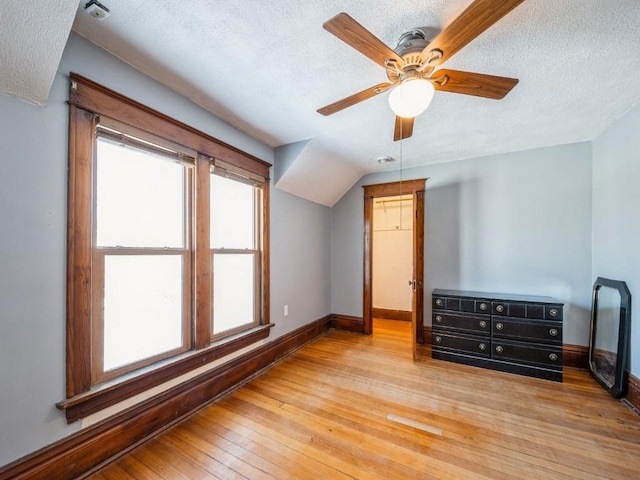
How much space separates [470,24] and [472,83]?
457 mm

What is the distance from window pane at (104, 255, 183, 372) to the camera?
1637mm

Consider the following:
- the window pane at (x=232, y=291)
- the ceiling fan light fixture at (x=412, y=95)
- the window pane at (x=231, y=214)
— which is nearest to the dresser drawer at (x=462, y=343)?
the window pane at (x=232, y=291)

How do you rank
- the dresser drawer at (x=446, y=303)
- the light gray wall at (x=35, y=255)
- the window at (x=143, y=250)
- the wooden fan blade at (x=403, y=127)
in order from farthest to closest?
1. the dresser drawer at (x=446, y=303)
2. the wooden fan blade at (x=403, y=127)
3. the window at (x=143, y=250)
4. the light gray wall at (x=35, y=255)

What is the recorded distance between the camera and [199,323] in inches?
83.0

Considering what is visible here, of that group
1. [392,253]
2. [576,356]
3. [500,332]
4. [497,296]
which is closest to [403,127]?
[497,296]

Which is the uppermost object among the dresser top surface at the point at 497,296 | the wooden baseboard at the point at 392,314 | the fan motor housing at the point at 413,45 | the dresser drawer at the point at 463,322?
the fan motor housing at the point at 413,45

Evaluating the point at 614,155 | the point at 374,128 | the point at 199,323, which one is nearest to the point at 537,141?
the point at 614,155

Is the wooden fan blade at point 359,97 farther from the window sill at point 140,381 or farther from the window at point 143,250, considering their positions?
the window sill at point 140,381

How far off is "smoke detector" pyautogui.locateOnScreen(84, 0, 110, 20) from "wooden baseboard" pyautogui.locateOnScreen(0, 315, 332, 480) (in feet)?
7.09

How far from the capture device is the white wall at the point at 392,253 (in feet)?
15.6

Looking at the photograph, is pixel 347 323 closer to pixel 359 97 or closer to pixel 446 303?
pixel 446 303

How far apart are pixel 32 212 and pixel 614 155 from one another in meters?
4.36

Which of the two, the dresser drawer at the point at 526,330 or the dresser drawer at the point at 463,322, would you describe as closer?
the dresser drawer at the point at 526,330

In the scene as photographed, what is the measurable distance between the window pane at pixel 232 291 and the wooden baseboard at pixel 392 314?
2.90m
